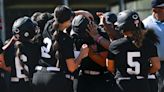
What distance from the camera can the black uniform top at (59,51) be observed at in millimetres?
5305

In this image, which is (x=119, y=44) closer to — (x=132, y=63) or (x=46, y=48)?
(x=132, y=63)

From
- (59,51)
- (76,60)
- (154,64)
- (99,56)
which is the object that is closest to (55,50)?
(59,51)

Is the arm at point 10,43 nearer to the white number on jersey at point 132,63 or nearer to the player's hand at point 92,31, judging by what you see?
the player's hand at point 92,31

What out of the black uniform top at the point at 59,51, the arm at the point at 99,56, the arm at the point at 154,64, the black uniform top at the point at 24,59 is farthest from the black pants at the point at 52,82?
the arm at the point at 154,64

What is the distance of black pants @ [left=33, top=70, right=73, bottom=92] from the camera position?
216 inches

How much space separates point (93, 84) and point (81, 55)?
1.32 ft

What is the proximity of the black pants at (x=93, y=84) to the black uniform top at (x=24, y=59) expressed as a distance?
0.66 m

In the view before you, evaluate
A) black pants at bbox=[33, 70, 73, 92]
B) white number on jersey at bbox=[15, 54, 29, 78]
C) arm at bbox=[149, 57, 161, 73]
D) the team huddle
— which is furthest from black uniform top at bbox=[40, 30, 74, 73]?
arm at bbox=[149, 57, 161, 73]

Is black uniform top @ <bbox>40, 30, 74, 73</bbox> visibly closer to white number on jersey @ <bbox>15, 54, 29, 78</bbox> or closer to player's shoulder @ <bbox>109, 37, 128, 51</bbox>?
white number on jersey @ <bbox>15, 54, 29, 78</bbox>

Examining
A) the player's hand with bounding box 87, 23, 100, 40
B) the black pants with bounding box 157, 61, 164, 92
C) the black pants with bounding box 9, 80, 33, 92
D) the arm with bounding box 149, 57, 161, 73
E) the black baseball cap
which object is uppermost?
the black baseball cap

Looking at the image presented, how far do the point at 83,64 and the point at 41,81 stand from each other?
0.54 metres

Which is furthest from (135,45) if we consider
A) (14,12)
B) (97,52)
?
(14,12)

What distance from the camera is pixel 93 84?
5.50 metres

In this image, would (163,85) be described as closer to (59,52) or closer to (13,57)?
(59,52)
